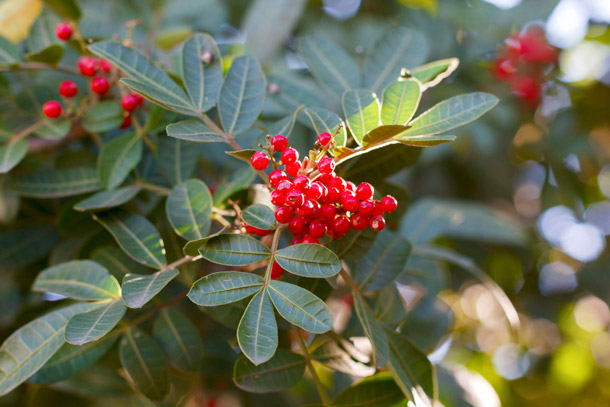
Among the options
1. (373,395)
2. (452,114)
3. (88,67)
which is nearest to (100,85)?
(88,67)

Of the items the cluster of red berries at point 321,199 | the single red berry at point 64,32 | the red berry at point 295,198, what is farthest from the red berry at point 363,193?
the single red berry at point 64,32

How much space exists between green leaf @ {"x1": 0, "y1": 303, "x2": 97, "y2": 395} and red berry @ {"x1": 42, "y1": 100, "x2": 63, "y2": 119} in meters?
0.45

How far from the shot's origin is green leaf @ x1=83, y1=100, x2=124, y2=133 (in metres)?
1.07

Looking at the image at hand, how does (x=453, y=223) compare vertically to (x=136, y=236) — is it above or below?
below

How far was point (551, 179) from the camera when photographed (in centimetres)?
219

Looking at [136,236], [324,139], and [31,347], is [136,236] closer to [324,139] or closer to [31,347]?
[31,347]

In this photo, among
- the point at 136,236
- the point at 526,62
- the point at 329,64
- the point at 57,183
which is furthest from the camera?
the point at 526,62

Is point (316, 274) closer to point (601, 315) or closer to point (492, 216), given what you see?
point (492, 216)

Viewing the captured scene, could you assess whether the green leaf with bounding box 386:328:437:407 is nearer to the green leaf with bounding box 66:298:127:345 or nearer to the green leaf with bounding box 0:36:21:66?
the green leaf with bounding box 66:298:127:345

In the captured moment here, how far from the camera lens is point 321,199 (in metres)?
0.79

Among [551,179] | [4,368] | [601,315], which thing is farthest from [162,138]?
[601,315]

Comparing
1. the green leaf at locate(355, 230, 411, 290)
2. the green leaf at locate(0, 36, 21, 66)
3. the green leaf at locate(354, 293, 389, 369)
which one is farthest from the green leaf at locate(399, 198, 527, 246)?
the green leaf at locate(0, 36, 21, 66)

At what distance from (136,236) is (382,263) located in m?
0.45

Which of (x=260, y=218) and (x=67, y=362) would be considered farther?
(x=67, y=362)
